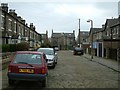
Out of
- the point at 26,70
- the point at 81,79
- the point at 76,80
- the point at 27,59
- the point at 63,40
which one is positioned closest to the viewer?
the point at 26,70

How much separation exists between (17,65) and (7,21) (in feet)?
93.6

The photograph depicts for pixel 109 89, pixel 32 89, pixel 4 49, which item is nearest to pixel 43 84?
pixel 32 89

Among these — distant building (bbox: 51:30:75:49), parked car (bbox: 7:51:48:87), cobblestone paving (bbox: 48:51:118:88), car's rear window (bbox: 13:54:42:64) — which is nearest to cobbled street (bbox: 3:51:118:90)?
cobblestone paving (bbox: 48:51:118:88)

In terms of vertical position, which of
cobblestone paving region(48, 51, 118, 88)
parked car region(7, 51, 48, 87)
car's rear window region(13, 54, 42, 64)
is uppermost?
car's rear window region(13, 54, 42, 64)

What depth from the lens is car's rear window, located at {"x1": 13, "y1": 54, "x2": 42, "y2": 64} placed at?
1173 centimetres

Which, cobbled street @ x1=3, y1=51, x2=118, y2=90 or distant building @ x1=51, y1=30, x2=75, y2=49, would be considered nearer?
cobbled street @ x1=3, y1=51, x2=118, y2=90

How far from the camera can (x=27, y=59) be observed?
11875 millimetres

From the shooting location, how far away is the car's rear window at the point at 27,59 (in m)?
11.7

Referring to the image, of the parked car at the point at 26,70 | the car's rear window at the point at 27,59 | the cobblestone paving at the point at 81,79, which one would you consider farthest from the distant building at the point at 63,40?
the parked car at the point at 26,70

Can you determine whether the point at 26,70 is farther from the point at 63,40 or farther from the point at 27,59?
the point at 63,40

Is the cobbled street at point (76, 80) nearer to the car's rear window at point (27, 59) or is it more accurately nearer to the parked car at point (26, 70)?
the parked car at point (26, 70)

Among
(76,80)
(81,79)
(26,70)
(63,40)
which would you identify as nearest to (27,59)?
(26,70)

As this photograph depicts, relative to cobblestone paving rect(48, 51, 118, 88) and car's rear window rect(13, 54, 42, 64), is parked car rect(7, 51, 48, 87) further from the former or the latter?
cobblestone paving rect(48, 51, 118, 88)

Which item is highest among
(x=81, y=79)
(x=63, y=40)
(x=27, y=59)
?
(x=63, y=40)
